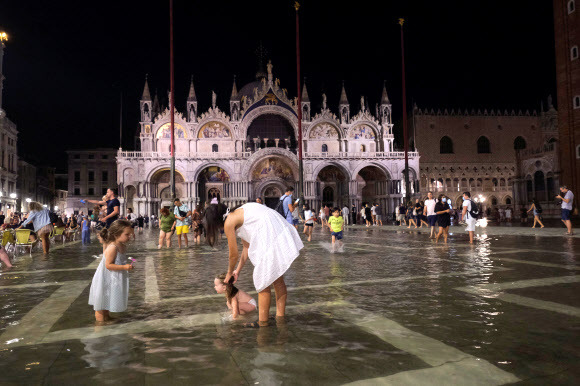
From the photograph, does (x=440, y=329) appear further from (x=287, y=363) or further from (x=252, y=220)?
(x=252, y=220)

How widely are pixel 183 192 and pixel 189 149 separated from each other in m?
4.60

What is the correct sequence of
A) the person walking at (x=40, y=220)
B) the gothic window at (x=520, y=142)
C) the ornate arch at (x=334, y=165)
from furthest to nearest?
1. the gothic window at (x=520, y=142)
2. the ornate arch at (x=334, y=165)
3. the person walking at (x=40, y=220)

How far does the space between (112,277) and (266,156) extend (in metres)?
39.7

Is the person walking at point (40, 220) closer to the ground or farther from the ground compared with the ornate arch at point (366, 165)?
closer to the ground

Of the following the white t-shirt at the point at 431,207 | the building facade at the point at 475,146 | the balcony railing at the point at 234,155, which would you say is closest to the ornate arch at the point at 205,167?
the balcony railing at the point at 234,155

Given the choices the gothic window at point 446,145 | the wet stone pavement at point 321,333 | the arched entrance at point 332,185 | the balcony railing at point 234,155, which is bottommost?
the wet stone pavement at point 321,333

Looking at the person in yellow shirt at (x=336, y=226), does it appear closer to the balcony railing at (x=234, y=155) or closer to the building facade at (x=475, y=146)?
the balcony railing at (x=234, y=155)

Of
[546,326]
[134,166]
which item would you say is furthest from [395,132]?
[546,326]

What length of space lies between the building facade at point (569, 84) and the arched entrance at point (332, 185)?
2108cm

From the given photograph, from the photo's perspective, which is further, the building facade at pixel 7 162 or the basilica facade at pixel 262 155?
the basilica facade at pixel 262 155

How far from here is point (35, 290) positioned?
6.29 metres

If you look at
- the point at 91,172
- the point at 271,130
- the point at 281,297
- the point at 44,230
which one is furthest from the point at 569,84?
the point at 91,172

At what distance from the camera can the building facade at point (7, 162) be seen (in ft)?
138

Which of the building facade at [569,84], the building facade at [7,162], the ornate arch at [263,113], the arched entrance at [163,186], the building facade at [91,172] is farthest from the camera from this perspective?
the building facade at [91,172]
